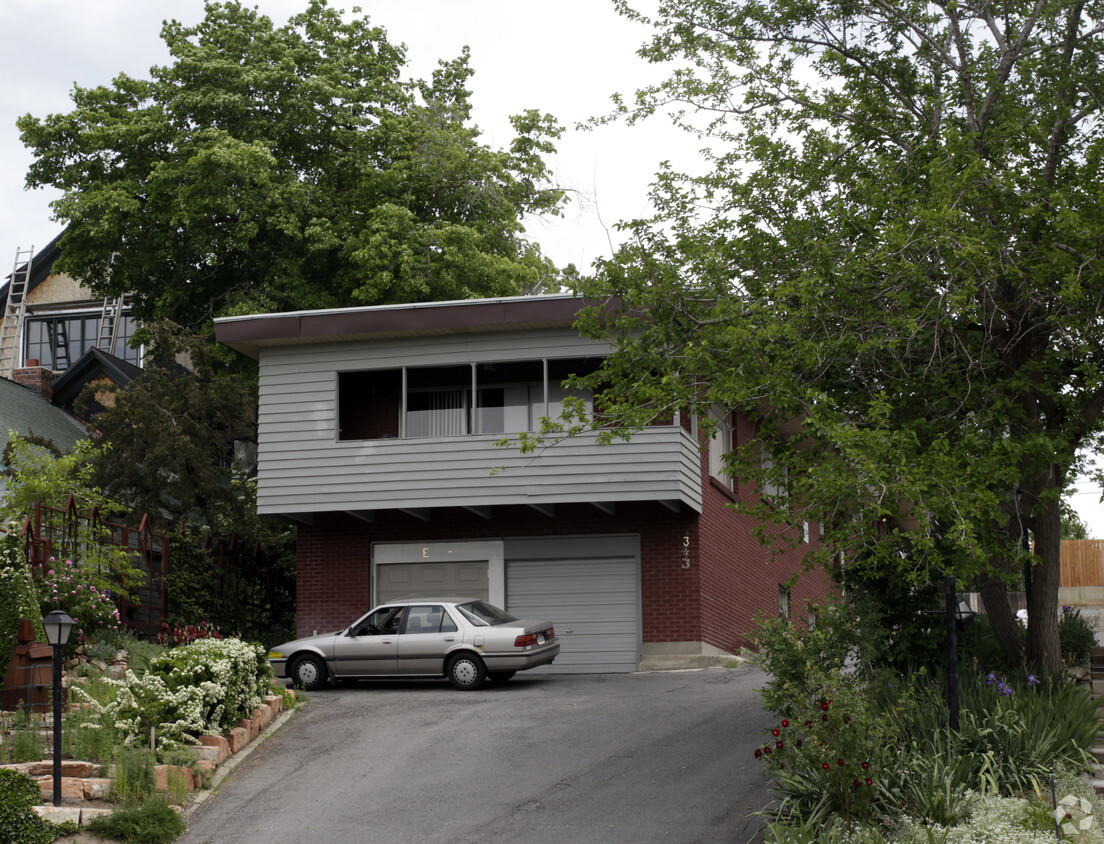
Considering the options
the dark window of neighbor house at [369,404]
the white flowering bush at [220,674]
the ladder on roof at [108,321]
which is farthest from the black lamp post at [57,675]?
the ladder on roof at [108,321]

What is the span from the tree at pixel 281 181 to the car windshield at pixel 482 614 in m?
10.4

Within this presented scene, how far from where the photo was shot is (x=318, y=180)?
105 ft

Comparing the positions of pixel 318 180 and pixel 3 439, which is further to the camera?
pixel 318 180

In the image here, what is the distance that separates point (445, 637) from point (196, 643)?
4.67 m

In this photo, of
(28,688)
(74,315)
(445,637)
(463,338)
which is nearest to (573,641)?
(445,637)

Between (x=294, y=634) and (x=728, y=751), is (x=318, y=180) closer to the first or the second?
(x=294, y=634)

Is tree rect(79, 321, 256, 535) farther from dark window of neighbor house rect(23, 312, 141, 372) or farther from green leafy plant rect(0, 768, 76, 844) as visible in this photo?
dark window of neighbor house rect(23, 312, 141, 372)

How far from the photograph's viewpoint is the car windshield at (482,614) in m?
18.9

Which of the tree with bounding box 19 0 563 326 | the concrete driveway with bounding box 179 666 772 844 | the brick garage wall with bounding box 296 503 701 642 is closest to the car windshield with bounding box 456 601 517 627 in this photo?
the concrete driveway with bounding box 179 666 772 844

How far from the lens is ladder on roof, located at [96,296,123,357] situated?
40.0 m

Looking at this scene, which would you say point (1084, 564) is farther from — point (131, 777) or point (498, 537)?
point (131, 777)

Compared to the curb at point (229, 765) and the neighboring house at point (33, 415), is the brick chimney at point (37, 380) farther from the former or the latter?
the curb at point (229, 765)

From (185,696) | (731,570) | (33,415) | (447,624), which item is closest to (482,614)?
(447,624)

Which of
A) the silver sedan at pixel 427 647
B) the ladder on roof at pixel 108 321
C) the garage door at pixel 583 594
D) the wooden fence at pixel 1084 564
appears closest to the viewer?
the silver sedan at pixel 427 647
